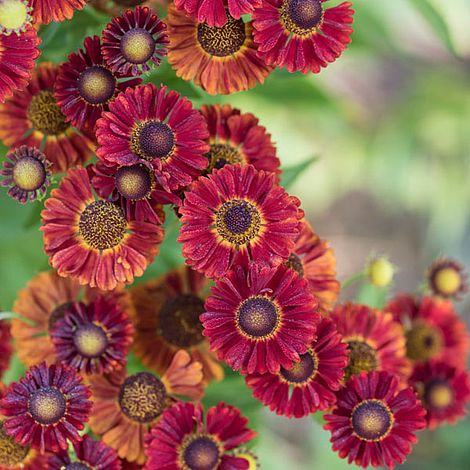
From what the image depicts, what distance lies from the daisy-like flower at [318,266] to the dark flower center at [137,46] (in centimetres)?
49

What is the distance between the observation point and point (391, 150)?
3.79m

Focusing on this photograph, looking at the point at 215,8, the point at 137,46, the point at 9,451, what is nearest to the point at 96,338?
the point at 9,451

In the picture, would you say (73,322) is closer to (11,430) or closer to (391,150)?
(11,430)

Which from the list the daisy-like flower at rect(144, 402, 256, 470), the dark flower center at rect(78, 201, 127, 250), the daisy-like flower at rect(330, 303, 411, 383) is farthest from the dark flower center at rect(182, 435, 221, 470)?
the dark flower center at rect(78, 201, 127, 250)

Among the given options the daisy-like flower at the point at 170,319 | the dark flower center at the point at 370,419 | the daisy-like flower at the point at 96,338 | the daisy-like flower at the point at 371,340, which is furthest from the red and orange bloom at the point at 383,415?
the daisy-like flower at the point at 96,338

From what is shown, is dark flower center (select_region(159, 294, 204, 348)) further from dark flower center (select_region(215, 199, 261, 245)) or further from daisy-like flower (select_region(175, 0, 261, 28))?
daisy-like flower (select_region(175, 0, 261, 28))

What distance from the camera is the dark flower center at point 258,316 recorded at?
55.7 inches

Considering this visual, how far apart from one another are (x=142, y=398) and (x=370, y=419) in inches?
19.7

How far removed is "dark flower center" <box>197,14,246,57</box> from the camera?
154 cm

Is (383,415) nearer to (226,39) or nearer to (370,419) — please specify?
(370,419)

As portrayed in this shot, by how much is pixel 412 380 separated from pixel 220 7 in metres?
1.07

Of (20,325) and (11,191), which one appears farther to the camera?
(20,325)

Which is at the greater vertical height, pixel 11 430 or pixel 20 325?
pixel 20 325

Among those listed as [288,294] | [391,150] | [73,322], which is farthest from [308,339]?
[391,150]
